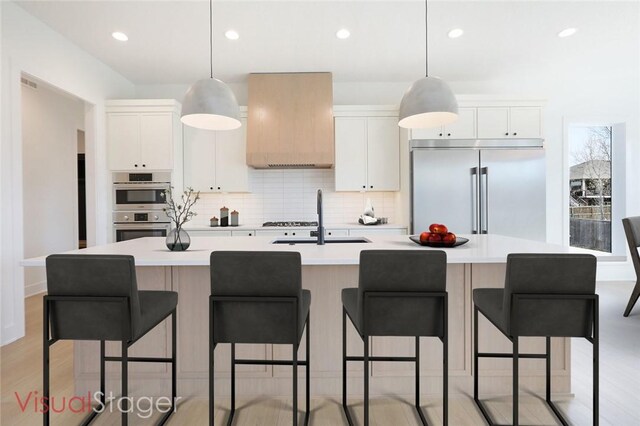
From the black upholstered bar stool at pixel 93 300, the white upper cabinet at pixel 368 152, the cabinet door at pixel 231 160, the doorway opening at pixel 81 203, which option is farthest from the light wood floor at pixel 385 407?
the doorway opening at pixel 81 203

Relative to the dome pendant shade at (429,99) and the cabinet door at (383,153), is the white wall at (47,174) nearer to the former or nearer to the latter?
the cabinet door at (383,153)

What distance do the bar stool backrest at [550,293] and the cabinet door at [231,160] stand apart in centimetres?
353

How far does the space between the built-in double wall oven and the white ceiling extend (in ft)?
4.66

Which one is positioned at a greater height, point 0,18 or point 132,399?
point 0,18

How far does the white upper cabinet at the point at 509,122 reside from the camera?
4.12 m

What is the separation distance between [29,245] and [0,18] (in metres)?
2.84

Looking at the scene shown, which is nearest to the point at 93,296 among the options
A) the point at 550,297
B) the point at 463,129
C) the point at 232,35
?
the point at 550,297

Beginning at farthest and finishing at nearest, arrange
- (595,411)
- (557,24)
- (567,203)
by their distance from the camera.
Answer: (567,203) → (557,24) → (595,411)

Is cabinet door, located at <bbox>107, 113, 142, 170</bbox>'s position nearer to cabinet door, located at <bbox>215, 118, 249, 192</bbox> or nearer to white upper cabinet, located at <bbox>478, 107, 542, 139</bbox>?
cabinet door, located at <bbox>215, 118, 249, 192</bbox>

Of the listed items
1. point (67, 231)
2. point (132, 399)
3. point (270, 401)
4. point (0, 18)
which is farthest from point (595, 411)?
point (67, 231)

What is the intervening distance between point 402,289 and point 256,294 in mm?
649

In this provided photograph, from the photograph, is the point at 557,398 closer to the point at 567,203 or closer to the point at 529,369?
the point at 529,369

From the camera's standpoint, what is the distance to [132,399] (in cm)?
→ 203

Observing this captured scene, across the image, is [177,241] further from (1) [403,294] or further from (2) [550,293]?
(2) [550,293]
